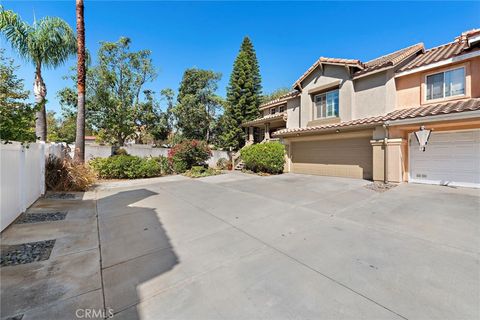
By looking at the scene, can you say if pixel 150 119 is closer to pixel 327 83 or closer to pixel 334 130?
pixel 327 83

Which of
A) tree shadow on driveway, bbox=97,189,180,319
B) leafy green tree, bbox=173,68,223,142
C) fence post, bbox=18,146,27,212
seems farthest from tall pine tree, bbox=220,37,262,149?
fence post, bbox=18,146,27,212

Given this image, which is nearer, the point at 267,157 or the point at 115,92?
the point at 267,157

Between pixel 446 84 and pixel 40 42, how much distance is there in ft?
62.2

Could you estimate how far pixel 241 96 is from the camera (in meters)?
22.9

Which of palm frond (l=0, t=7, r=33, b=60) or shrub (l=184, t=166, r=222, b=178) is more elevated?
palm frond (l=0, t=7, r=33, b=60)

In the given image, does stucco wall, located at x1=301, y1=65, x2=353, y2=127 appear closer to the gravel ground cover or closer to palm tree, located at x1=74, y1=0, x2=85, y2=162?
palm tree, located at x1=74, y1=0, x2=85, y2=162

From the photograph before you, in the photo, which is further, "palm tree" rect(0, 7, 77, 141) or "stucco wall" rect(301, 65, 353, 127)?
"stucco wall" rect(301, 65, 353, 127)

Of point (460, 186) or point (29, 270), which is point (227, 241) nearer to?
point (29, 270)

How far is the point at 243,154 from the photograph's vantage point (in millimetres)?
15633

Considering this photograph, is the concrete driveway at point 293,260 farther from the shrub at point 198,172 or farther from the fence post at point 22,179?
the shrub at point 198,172

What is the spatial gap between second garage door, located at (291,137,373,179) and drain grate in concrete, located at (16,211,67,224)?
11.8 m

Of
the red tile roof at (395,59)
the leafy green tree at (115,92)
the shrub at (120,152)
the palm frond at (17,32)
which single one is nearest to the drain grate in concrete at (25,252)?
the palm frond at (17,32)

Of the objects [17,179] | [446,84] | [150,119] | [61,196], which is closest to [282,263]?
[17,179]

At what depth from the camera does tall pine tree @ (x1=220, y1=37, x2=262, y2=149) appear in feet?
73.8
